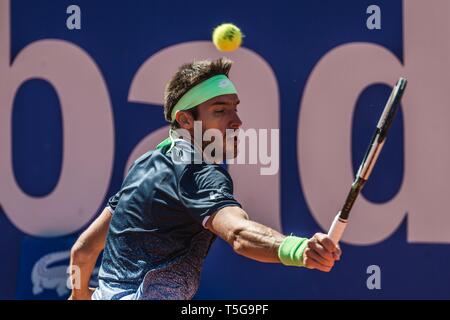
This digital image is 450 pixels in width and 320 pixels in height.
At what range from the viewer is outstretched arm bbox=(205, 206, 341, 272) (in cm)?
250

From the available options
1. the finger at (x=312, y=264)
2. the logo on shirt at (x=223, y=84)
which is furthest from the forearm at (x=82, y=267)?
the finger at (x=312, y=264)

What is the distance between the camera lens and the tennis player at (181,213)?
2789 mm

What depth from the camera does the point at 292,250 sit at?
8.43 ft

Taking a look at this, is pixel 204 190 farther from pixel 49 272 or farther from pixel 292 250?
pixel 49 272

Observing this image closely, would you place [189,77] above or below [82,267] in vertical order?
above

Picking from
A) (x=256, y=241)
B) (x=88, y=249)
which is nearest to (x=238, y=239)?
(x=256, y=241)

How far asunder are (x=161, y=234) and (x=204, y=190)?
0.28 metres

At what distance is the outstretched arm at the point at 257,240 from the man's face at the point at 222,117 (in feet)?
1.62

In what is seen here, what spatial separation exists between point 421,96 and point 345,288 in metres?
1.11

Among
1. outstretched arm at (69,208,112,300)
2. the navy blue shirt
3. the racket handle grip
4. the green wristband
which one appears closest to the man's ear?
the navy blue shirt

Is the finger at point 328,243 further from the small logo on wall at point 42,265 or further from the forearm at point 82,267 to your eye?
the small logo on wall at point 42,265

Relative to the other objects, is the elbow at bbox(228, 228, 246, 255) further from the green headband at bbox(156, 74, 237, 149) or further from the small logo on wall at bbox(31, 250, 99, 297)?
the small logo on wall at bbox(31, 250, 99, 297)

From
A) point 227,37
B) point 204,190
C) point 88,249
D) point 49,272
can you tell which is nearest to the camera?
point 204,190
